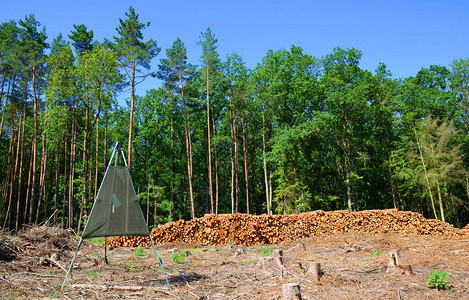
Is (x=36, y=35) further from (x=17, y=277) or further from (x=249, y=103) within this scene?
(x=17, y=277)

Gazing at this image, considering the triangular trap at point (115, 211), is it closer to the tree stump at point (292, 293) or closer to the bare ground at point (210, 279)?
the bare ground at point (210, 279)

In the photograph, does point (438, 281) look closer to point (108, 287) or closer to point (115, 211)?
point (108, 287)

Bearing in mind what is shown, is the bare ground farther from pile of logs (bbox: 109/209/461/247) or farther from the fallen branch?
pile of logs (bbox: 109/209/461/247)

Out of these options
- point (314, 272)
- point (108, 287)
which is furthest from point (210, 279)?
point (314, 272)

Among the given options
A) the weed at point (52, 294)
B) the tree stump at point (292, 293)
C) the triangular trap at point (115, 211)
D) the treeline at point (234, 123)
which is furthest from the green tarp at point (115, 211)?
the treeline at point (234, 123)

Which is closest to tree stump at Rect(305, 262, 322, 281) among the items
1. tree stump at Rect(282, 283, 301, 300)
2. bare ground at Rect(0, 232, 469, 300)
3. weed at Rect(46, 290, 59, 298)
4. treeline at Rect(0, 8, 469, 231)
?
bare ground at Rect(0, 232, 469, 300)

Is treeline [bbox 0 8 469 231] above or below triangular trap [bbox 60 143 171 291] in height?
above

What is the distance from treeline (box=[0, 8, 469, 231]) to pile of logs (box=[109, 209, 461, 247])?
640 cm

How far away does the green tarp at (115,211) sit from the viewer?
4.75 metres

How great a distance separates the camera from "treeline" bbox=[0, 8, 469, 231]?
19.6m

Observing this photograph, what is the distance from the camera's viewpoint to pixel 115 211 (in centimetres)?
492

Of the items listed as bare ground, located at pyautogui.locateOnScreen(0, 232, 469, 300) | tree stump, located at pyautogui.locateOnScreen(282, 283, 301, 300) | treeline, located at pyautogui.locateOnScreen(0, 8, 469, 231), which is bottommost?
bare ground, located at pyautogui.locateOnScreen(0, 232, 469, 300)

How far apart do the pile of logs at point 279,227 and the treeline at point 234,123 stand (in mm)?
6400

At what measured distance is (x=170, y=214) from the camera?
25219mm
